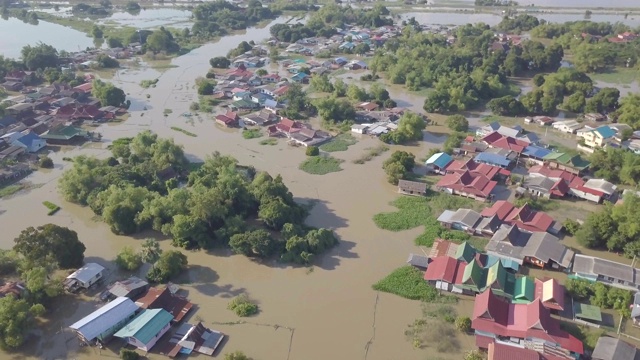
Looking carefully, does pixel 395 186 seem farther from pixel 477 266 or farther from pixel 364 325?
pixel 364 325

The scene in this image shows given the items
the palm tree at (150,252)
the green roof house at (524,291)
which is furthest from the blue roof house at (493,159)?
the palm tree at (150,252)

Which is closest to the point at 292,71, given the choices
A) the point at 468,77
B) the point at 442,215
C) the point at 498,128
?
the point at 468,77

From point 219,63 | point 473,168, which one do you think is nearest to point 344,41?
point 219,63

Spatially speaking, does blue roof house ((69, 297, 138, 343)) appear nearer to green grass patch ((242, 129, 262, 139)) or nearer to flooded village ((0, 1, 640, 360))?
flooded village ((0, 1, 640, 360))

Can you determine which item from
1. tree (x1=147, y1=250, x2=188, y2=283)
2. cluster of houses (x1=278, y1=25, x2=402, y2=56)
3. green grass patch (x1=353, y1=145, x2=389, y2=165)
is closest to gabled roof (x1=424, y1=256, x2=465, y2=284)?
tree (x1=147, y1=250, x2=188, y2=283)

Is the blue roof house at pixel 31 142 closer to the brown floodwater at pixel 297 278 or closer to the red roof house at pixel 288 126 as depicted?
the brown floodwater at pixel 297 278
